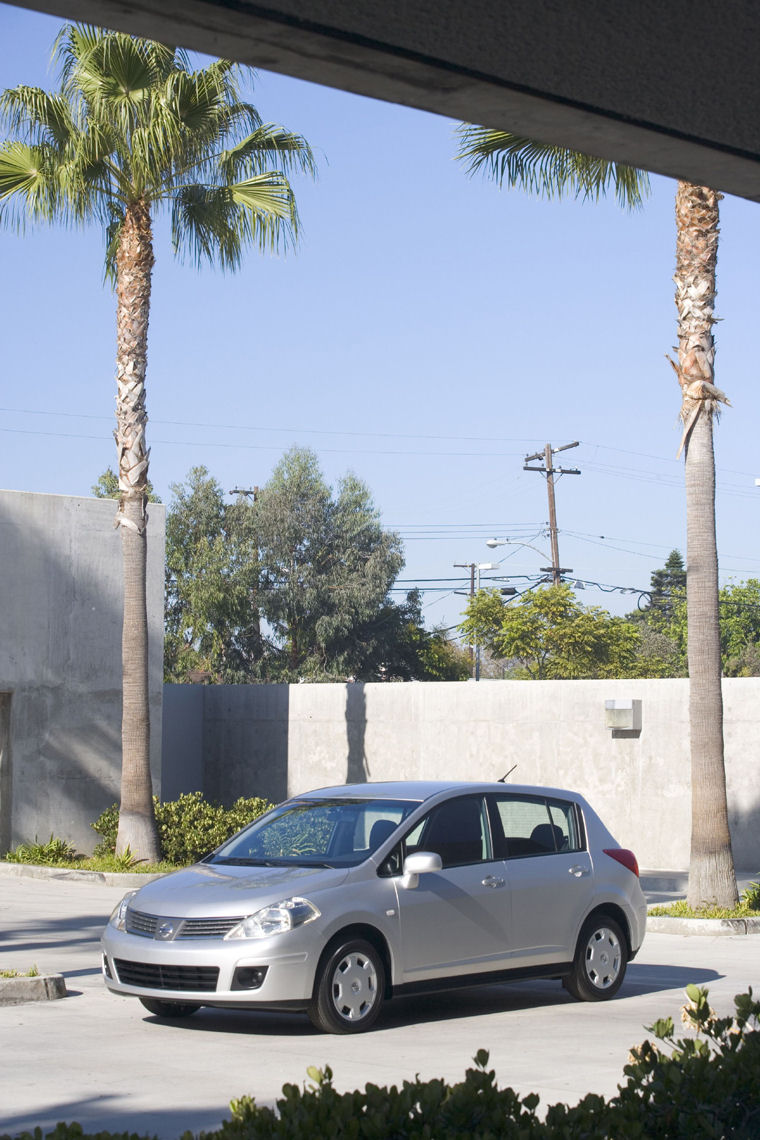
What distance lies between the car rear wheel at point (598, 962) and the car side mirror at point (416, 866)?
68.9 inches

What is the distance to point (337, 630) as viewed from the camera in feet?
172

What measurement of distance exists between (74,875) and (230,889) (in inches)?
426

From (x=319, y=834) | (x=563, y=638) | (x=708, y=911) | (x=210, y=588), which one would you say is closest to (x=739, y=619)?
(x=563, y=638)

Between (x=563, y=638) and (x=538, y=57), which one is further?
(x=563, y=638)

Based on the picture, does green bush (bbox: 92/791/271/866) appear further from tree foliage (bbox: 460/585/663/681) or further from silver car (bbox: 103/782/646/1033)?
tree foliage (bbox: 460/585/663/681)

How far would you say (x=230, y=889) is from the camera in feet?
31.2

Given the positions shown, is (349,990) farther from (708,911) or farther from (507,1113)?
(708,911)

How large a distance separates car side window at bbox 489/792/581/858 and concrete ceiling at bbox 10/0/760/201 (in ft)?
23.1

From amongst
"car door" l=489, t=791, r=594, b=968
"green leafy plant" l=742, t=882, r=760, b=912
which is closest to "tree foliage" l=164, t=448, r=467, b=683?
"green leafy plant" l=742, t=882, r=760, b=912

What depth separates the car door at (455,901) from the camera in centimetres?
976

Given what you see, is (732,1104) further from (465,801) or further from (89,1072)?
(465,801)

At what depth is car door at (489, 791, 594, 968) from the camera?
1048 centimetres

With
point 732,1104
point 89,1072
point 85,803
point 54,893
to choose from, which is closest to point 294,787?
point 85,803

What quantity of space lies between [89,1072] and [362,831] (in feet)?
9.16
